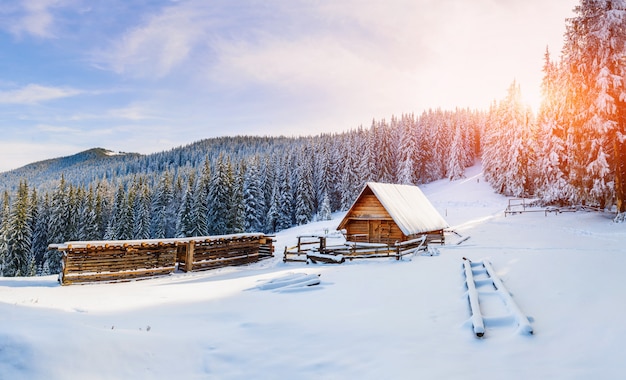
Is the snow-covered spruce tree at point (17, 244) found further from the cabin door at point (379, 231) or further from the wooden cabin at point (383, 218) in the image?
the cabin door at point (379, 231)

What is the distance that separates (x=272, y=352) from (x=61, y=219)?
6993 centimetres

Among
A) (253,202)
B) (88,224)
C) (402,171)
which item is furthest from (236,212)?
(402,171)

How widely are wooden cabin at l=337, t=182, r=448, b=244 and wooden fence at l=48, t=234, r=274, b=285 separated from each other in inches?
282

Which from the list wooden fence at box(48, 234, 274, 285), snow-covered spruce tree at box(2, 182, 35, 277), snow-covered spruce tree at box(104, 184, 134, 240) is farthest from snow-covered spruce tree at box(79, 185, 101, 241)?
wooden fence at box(48, 234, 274, 285)

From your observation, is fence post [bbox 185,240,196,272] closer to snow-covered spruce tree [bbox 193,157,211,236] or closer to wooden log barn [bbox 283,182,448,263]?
wooden log barn [bbox 283,182,448,263]

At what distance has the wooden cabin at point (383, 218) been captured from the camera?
26.3m

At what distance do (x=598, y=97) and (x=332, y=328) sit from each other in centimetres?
2999

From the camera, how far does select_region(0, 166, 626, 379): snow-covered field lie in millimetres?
5086

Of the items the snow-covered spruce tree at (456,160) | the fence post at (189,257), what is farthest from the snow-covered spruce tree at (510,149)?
the fence post at (189,257)

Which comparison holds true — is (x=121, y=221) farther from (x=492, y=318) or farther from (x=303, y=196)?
(x=492, y=318)

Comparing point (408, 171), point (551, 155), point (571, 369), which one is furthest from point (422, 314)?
point (408, 171)

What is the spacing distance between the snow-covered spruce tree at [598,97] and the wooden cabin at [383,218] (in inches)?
500

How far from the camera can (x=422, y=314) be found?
9242 millimetres

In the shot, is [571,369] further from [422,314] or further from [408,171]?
[408,171]
